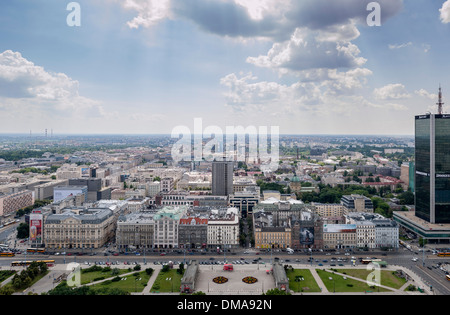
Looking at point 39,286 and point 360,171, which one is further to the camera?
point 360,171

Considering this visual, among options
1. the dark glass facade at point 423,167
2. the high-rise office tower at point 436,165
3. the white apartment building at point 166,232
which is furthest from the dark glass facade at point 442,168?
the white apartment building at point 166,232

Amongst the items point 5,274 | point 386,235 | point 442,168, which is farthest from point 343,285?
point 5,274

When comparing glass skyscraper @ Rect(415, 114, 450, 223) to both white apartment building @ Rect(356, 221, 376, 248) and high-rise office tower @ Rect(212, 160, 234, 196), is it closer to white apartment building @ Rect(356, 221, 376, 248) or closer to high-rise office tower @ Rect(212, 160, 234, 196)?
white apartment building @ Rect(356, 221, 376, 248)

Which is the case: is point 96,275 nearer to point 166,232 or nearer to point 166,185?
point 166,232

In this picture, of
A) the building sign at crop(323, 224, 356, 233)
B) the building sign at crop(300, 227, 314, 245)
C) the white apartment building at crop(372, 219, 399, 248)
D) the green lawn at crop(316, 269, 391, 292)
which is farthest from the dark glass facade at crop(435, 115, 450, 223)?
the green lawn at crop(316, 269, 391, 292)
